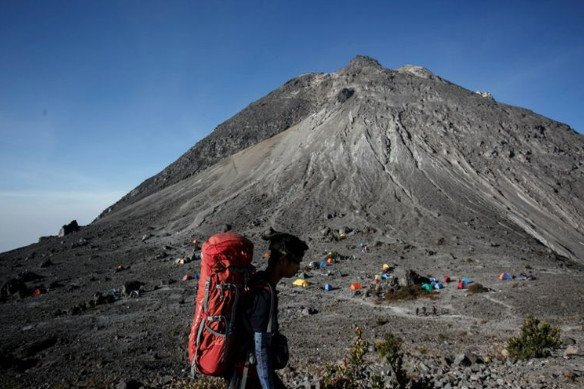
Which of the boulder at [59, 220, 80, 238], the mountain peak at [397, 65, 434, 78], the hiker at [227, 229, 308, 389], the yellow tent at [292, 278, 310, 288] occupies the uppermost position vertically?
the mountain peak at [397, 65, 434, 78]

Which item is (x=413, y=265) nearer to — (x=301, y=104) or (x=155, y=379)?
(x=155, y=379)

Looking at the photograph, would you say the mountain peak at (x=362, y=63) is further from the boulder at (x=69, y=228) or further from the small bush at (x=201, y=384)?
the small bush at (x=201, y=384)

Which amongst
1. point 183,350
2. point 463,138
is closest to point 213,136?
point 463,138

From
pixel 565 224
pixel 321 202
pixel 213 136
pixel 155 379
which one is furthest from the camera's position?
pixel 213 136

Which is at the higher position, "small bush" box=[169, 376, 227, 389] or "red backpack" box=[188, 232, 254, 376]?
"red backpack" box=[188, 232, 254, 376]

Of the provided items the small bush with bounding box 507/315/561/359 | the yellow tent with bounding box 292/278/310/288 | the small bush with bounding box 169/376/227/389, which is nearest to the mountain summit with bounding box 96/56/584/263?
the yellow tent with bounding box 292/278/310/288

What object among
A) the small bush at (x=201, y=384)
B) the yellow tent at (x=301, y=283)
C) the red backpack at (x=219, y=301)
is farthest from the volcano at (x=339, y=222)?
the red backpack at (x=219, y=301)

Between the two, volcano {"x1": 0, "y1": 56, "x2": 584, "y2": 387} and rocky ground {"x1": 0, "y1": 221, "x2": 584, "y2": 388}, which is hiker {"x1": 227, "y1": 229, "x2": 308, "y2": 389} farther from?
volcano {"x1": 0, "y1": 56, "x2": 584, "y2": 387}
